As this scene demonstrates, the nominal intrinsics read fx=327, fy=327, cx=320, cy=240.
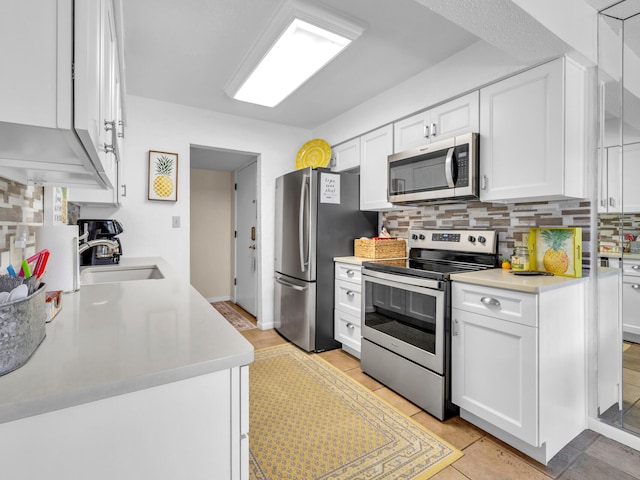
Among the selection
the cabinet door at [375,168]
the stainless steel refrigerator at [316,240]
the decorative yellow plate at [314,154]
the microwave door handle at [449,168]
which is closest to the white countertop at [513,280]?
the microwave door handle at [449,168]

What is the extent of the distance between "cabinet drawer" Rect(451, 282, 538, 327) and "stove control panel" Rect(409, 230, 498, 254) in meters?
0.58

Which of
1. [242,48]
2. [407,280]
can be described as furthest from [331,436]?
[242,48]

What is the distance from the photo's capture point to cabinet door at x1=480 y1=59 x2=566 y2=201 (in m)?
1.73

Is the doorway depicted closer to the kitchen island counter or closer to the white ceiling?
the white ceiling

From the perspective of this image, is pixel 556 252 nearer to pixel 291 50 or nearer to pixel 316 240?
pixel 316 240

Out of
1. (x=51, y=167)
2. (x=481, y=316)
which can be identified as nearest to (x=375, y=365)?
(x=481, y=316)

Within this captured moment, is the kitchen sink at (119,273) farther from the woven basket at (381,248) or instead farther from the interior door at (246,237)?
the interior door at (246,237)

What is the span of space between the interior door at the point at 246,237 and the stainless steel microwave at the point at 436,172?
2.04 m

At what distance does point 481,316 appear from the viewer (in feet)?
5.74

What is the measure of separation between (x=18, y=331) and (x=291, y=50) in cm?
204

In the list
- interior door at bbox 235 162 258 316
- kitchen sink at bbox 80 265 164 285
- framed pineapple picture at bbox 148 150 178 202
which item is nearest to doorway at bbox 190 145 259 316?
interior door at bbox 235 162 258 316

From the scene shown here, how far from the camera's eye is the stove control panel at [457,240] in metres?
2.25

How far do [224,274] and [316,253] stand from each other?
2.67 meters

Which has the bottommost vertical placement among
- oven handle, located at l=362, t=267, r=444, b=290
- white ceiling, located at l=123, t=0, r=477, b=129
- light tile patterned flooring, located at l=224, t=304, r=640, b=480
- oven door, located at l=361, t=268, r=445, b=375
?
light tile patterned flooring, located at l=224, t=304, r=640, b=480
